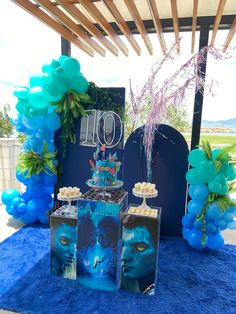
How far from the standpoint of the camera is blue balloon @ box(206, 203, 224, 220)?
258cm

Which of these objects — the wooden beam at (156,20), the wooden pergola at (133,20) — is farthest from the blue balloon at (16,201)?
the wooden beam at (156,20)

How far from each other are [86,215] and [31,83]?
188 cm

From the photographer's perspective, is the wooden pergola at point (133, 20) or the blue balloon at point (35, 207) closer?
the wooden pergola at point (133, 20)

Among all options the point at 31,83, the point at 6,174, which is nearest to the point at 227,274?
the point at 31,83

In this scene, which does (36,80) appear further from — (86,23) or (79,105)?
(86,23)

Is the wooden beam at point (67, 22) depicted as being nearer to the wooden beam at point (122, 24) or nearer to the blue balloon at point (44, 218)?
the wooden beam at point (122, 24)

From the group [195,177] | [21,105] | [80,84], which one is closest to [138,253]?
[195,177]

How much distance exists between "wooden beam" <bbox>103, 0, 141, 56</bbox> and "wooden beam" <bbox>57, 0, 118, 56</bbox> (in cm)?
33

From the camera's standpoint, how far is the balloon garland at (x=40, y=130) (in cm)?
279

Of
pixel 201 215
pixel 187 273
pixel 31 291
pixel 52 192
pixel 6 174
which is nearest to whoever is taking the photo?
pixel 31 291

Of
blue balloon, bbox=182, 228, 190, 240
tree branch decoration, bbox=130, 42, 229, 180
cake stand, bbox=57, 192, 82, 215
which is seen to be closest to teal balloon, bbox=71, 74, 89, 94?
tree branch decoration, bbox=130, 42, 229, 180

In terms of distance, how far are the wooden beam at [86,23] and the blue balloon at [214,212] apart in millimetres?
2526

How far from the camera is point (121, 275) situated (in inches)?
86.5

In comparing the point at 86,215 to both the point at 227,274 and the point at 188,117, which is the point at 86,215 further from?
the point at 188,117
